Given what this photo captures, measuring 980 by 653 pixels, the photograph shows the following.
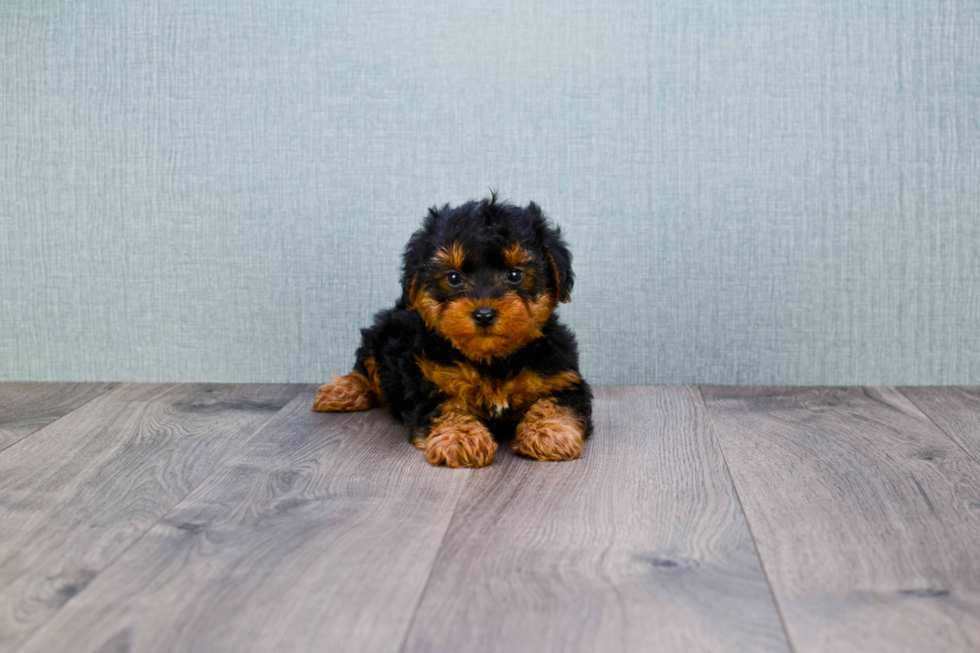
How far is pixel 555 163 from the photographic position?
2.96 m

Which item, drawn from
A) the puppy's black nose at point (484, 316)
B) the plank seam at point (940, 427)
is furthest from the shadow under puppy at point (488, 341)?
the plank seam at point (940, 427)

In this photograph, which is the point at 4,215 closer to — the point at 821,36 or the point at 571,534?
the point at 571,534

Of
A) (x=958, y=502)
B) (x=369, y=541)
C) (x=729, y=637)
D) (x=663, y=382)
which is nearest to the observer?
(x=729, y=637)

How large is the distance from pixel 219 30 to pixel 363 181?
0.68 metres

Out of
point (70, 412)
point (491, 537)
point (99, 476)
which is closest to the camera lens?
point (491, 537)

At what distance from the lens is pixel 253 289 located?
307 cm

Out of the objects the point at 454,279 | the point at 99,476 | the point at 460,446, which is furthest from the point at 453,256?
the point at 99,476

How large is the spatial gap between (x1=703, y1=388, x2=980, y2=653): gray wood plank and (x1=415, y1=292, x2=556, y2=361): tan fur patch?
58 cm

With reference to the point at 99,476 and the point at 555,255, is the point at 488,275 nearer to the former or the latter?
the point at 555,255

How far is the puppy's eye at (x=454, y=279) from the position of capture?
215cm

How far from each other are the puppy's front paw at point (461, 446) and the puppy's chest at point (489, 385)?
0.10 metres

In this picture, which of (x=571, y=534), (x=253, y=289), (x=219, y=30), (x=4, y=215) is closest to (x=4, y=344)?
(x=4, y=215)

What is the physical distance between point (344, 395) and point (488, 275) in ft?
2.57

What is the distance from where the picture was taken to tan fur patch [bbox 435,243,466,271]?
212 cm
